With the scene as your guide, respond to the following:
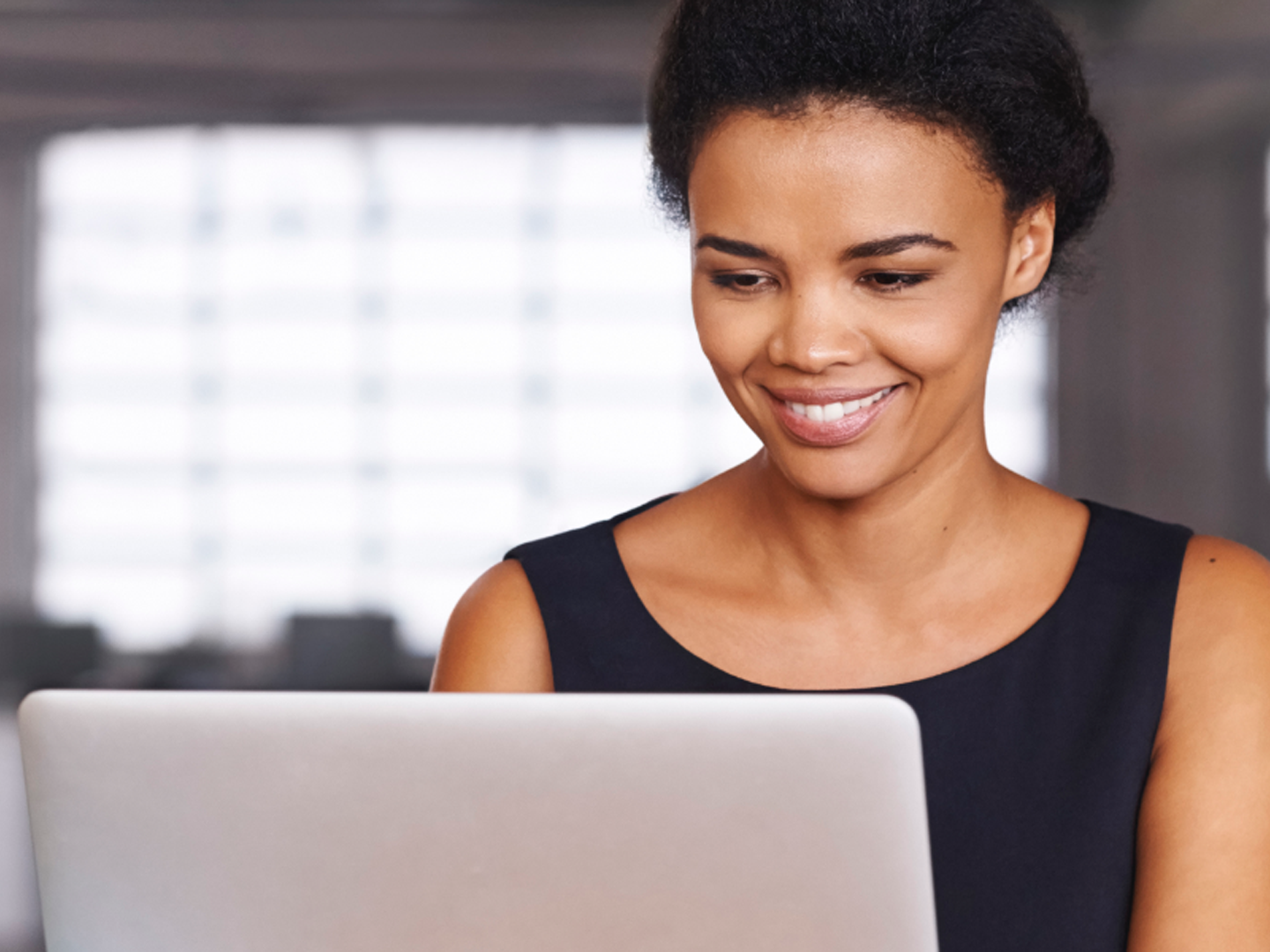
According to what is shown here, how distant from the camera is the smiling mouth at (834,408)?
1183mm

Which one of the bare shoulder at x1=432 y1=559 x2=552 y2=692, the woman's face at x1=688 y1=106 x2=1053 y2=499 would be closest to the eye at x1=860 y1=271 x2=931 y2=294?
the woman's face at x1=688 y1=106 x2=1053 y2=499

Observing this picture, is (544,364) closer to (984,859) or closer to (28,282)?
(28,282)

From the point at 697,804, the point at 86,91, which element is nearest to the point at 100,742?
the point at 697,804

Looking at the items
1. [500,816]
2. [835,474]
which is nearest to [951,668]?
[835,474]

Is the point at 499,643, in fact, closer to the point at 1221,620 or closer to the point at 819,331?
the point at 819,331

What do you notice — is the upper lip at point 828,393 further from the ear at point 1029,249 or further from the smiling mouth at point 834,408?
the ear at point 1029,249

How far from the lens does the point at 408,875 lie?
704mm

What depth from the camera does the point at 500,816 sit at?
Answer: 0.69 m

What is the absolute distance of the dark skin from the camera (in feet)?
3.64

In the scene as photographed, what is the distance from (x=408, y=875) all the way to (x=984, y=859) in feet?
2.27

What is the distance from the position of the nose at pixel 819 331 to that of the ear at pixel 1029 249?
0.20 meters

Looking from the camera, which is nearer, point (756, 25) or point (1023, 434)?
point (756, 25)

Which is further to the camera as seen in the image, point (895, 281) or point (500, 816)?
point (895, 281)

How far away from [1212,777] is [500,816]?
0.76 meters
